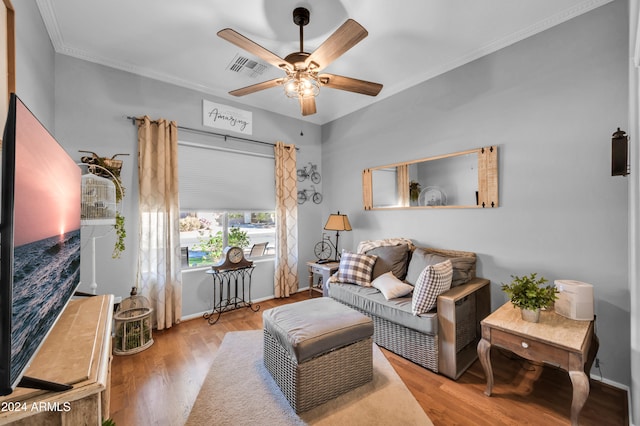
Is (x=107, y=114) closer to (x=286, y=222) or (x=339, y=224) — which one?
(x=286, y=222)

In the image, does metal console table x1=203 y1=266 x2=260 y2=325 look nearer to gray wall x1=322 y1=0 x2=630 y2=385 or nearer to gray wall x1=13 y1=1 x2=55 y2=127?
gray wall x1=13 y1=1 x2=55 y2=127

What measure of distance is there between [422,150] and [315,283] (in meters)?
2.66

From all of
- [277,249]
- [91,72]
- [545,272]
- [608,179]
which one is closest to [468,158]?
[608,179]

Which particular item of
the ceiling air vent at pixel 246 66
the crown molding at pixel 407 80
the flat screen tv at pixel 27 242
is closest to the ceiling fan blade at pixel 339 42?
the ceiling air vent at pixel 246 66

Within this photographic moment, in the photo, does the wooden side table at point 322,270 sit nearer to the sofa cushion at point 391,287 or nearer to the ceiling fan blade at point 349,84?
the sofa cushion at point 391,287

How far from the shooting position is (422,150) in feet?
10.4

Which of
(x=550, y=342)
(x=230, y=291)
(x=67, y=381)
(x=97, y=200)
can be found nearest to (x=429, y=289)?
(x=550, y=342)

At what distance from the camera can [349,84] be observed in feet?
7.26

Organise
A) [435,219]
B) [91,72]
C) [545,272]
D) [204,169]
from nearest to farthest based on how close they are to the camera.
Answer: [545,272] → [91,72] → [435,219] → [204,169]

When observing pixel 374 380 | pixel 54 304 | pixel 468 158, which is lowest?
pixel 374 380

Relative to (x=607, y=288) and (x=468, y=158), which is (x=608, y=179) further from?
(x=468, y=158)

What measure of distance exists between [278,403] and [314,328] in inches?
22.1

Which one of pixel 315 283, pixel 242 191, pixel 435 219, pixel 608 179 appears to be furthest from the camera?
pixel 315 283

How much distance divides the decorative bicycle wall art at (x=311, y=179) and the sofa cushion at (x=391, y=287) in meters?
2.11
